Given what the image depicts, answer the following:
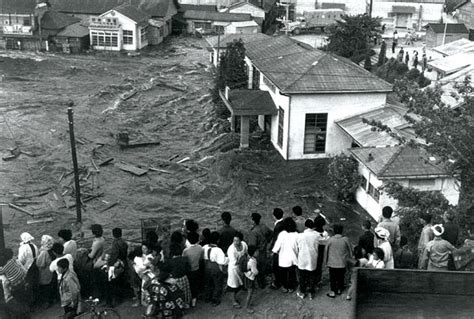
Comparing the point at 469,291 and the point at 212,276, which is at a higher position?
the point at 469,291

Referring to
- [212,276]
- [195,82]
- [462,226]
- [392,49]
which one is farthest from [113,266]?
[392,49]

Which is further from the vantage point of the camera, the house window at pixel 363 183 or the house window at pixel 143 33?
the house window at pixel 143 33

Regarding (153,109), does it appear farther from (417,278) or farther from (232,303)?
(417,278)

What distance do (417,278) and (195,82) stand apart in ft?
128

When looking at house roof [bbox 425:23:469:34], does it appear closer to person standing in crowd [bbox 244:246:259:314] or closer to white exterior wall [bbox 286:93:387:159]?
white exterior wall [bbox 286:93:387:159]

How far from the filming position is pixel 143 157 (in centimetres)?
3002

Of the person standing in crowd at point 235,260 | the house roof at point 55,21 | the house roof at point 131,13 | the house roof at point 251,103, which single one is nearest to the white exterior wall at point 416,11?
the house roof at point 131,13

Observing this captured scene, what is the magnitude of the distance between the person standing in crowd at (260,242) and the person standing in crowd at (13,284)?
4739 millimetres

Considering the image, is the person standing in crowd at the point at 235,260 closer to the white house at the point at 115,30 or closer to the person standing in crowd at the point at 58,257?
the person standing in crowd at the point at 58,257

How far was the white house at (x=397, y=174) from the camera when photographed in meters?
20.9

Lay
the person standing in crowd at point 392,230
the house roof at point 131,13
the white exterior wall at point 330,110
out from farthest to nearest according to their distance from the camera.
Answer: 1. the house roof at point 131,13
2. the white exterior wall at point 330,110
3. the person standing in crowd at point 392,230

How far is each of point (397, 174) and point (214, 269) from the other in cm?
1072

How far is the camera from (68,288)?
11555 millimetres

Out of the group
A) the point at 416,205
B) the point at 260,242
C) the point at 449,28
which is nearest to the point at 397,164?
the point at 416,205
